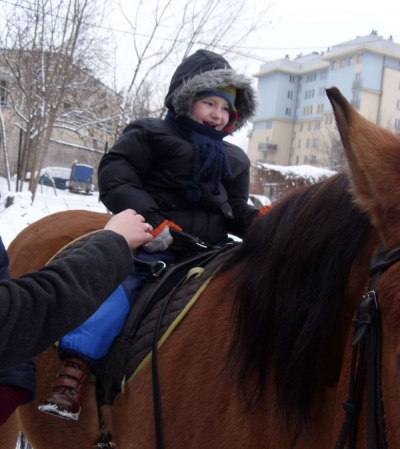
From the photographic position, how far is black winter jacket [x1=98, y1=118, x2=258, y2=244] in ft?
8.41

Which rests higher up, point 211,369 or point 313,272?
point 313,272

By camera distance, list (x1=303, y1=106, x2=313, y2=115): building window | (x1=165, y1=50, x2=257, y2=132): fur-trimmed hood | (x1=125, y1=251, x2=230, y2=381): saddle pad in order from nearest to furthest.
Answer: (x1=125, y1=251, x2=230, y2=381): saddle pad < (x1=165, y1=50, x2=257, y2=132): fur-trimmed hood < (x1=303, y1=106, x2=313, y2=115): building window

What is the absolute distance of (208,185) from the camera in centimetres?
261

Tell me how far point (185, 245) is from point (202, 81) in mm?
941

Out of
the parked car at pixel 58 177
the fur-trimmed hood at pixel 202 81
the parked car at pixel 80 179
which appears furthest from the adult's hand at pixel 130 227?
the parked car at pixel 58 177

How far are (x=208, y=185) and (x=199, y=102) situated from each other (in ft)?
1.64

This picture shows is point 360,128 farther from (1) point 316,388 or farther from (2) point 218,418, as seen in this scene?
(2) point 218,418

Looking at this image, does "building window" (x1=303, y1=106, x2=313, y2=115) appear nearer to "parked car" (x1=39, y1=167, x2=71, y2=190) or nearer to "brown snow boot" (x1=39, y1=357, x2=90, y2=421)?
"parked car" (x1=39, y1=167, x2=71, y2=190)

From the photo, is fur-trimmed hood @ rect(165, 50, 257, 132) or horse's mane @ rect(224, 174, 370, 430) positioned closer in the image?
horse's mane @ rect(224, 174, 370, 430)

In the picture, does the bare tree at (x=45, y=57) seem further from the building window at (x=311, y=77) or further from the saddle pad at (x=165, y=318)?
the building window at (x=311, y=77)

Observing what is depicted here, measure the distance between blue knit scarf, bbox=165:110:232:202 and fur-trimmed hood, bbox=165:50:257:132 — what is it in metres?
0.07

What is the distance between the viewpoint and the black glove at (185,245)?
225 cm

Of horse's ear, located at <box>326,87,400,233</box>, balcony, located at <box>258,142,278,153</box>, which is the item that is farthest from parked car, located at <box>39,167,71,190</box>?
balcony, located at <box>258,142,278,153</box>

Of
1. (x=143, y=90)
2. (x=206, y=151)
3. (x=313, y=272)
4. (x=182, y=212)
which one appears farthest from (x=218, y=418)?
(x=143, y=90)
